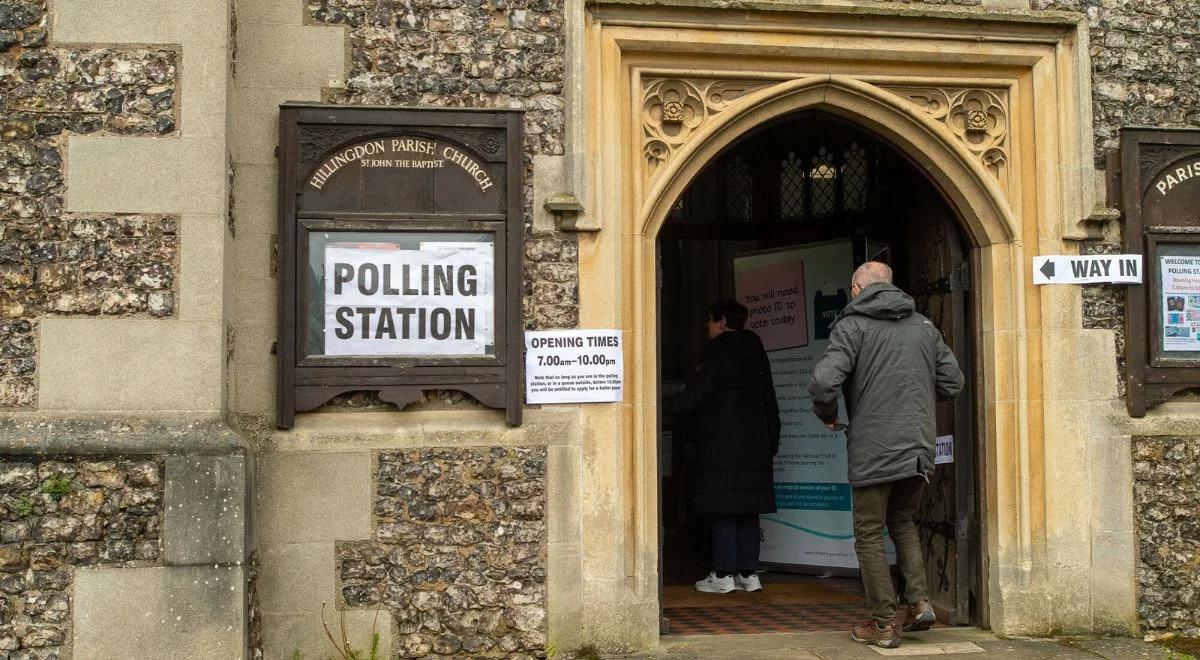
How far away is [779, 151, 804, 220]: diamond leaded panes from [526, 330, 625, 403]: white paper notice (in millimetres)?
3003

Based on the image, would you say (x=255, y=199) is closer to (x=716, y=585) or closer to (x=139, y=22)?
(x=139, y=22)

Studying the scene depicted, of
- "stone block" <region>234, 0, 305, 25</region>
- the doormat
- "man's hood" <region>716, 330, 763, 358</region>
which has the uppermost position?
"stone block" <region>234, 0, 305, 25</region>

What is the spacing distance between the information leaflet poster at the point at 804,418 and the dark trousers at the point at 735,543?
0.62 meters

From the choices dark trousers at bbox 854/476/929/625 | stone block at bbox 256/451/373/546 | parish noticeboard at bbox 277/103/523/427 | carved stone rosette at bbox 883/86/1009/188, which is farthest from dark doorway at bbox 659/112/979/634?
stone block at bbox 256/451/373/546

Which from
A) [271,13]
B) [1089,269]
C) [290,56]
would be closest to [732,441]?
[1089,269]

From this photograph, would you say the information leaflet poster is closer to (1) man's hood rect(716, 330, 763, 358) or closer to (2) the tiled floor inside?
(2) the tiled floor inside

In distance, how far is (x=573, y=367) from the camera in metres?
6.43

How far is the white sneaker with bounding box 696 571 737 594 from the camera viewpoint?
828 centimetres

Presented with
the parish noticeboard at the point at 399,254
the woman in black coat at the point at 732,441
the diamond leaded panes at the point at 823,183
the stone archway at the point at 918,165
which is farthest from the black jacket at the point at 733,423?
the parish noticeboard at the point at 399,254

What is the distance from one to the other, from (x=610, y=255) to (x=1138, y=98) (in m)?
2.98

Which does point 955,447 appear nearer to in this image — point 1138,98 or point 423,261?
point 1138,98

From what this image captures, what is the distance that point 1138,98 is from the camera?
7.00 meters

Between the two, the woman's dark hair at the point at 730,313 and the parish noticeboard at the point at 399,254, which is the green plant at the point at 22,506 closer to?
the parish noticeboard at the point at 399,254

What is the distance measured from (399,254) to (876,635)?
296 cm
